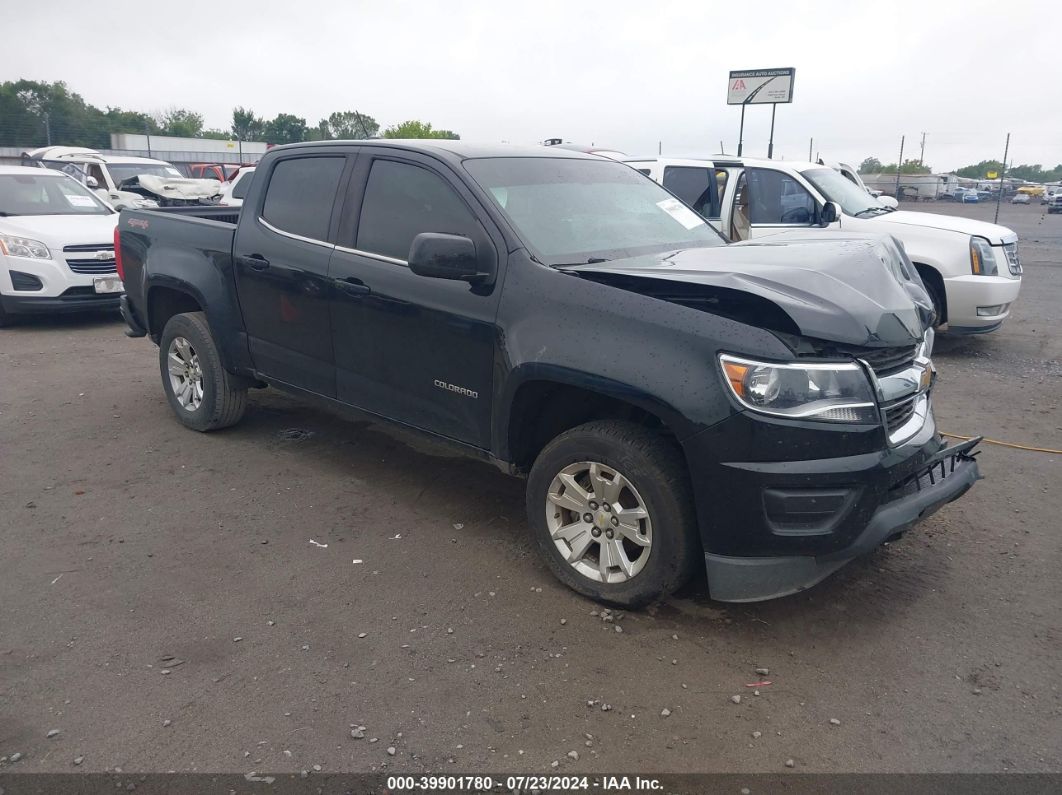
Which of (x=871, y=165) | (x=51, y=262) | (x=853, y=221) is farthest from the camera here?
(x=871, y=165)

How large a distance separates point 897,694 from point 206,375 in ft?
14.8

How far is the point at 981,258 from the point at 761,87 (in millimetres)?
12572

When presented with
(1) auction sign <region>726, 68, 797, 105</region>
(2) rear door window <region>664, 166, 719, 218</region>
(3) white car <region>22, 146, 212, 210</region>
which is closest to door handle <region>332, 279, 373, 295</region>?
(2) rear door window <region>664, 166, 719, 218</region>

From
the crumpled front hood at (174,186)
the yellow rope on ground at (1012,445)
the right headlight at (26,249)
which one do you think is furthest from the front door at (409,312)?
the crumpled front hood at (174,186)

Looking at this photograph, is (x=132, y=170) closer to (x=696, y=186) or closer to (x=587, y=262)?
(x=696, y=186)

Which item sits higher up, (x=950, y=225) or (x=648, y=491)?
(x=950, y=225)

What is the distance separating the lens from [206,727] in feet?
9.52

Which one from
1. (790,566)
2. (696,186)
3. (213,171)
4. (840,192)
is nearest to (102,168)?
(213,171)

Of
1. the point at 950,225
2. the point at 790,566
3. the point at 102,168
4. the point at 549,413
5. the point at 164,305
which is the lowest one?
the point at 790,566

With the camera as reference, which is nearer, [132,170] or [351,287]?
[351,287]

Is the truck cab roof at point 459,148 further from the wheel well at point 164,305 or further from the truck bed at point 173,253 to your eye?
the wheel well at point 164,305

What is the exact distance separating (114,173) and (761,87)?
14380 millimetres

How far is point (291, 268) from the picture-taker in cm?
484

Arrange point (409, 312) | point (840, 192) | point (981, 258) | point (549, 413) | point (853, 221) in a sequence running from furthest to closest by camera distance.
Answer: point (840, 192)
point (853, 221)
point (981, 258)
point (409, 312)
point (549, 413)
